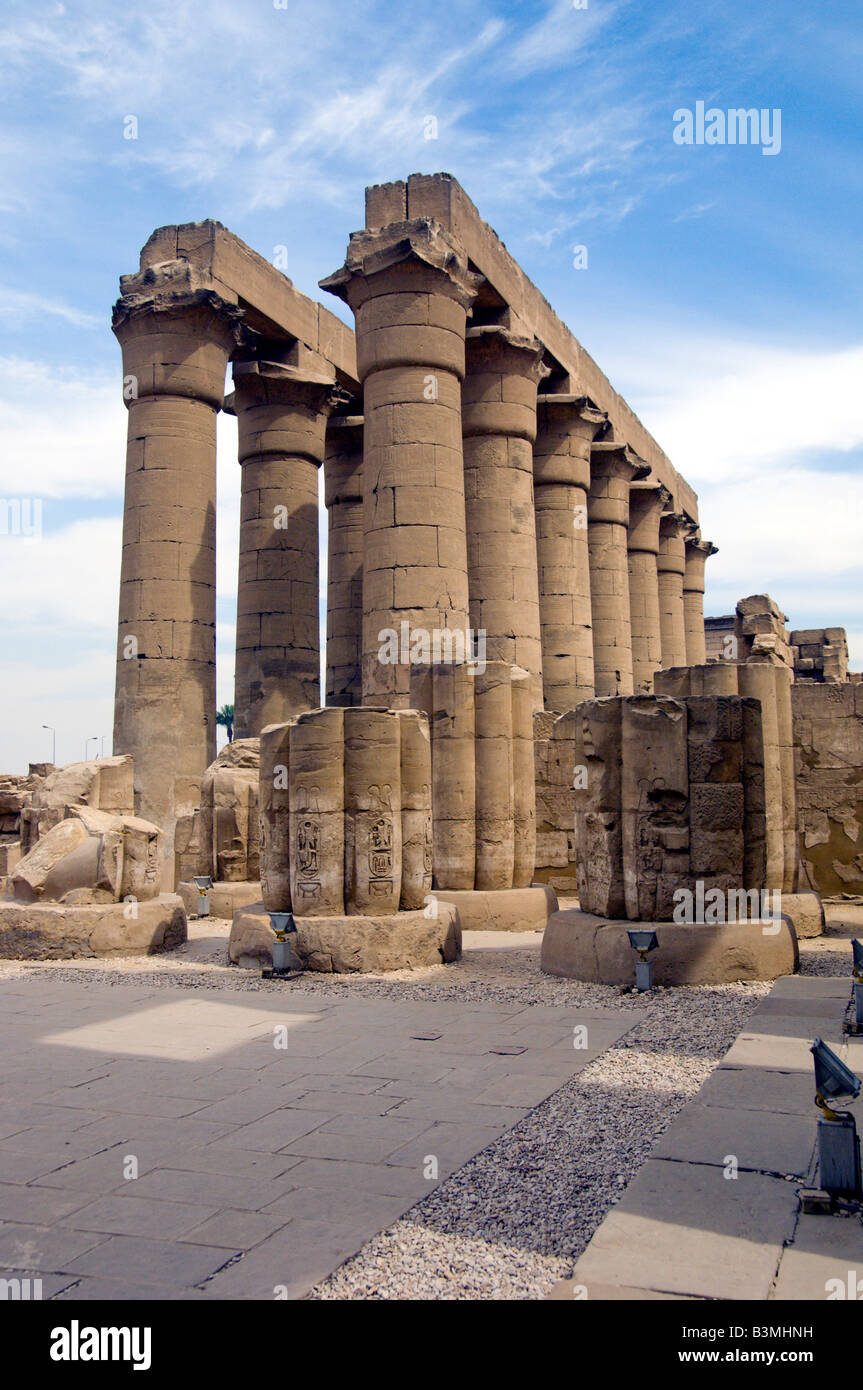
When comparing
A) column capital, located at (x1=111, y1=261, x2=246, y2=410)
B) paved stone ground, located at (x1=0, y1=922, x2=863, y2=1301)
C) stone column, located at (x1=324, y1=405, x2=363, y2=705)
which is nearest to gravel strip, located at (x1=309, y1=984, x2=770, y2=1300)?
Result: paved stone ground, located at (x1=0, y1=922, x2=863, y2=1301)

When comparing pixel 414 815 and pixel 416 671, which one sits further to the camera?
pixel 416 671

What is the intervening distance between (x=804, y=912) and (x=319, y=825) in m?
3.98

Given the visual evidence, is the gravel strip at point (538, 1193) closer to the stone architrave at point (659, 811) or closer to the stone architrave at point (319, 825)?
the stone architrave at point (659, 811)

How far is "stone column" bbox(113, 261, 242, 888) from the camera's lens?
15.9m

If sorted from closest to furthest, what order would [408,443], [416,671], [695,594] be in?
[416,671] → [408,443] → [695,594]

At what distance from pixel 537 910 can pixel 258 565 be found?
10768 millimetres

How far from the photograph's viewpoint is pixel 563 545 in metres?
22.5

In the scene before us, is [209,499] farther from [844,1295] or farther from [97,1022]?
[844,1295]

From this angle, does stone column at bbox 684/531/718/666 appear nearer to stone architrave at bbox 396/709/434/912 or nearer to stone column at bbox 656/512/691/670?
stone column at bbox 656/512/691/670

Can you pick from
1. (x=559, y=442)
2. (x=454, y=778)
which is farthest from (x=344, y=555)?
(x=454, y=778)

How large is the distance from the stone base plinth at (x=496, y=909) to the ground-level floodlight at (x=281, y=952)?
2705mm

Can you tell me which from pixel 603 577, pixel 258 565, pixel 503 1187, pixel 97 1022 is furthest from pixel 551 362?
pixel 503 1187

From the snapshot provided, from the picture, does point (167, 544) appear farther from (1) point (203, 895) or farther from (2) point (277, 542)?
(1) point (203, 895)
